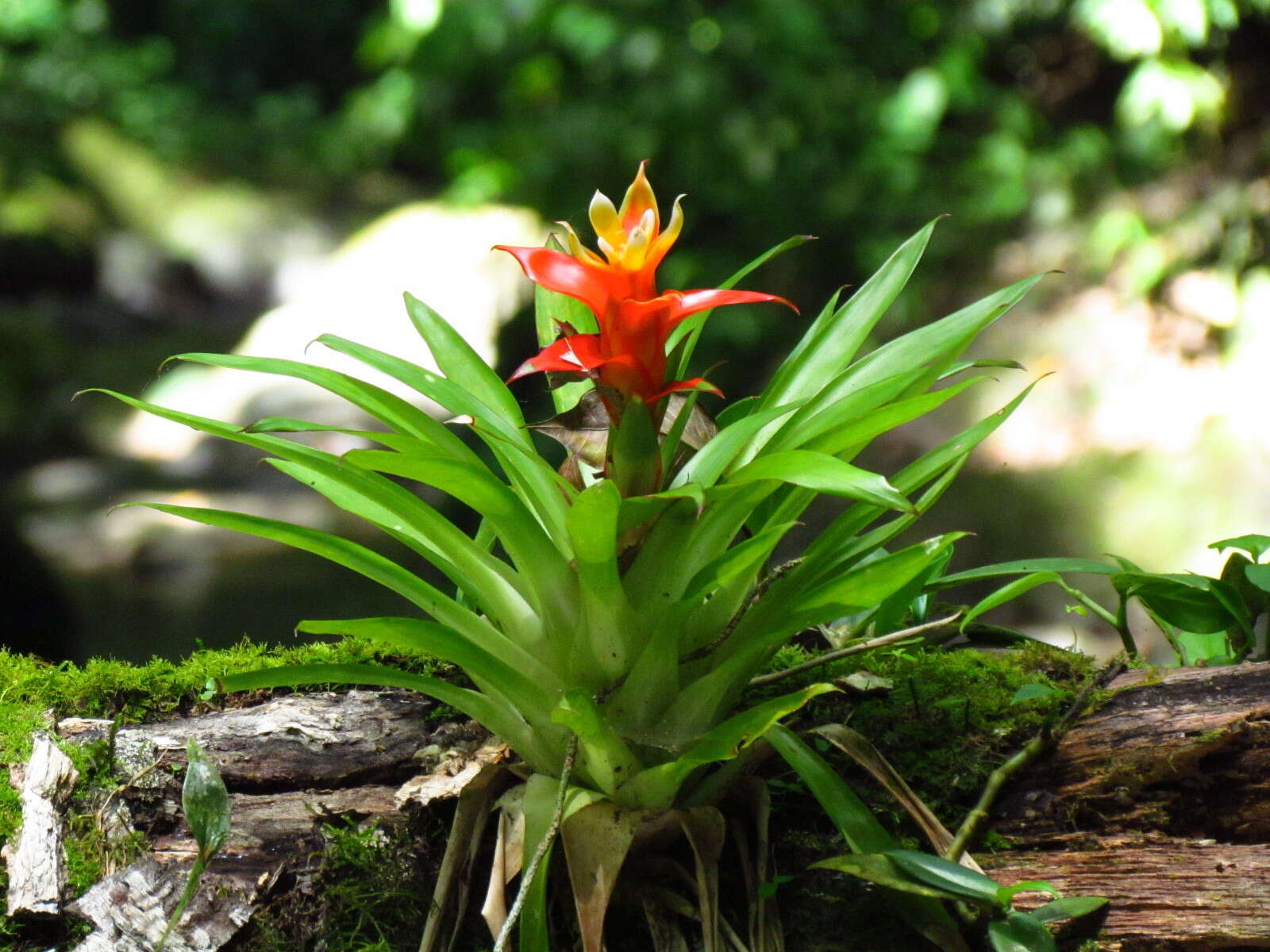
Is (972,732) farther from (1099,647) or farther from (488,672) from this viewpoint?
(1099,647)

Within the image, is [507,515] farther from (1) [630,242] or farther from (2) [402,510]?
(1) [630,242]

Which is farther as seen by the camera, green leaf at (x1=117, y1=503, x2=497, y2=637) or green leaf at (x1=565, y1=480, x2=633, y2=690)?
green leaf at (x1=117, y1=503, x2=497, y2=637)

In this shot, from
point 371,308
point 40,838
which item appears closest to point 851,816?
point 40,838

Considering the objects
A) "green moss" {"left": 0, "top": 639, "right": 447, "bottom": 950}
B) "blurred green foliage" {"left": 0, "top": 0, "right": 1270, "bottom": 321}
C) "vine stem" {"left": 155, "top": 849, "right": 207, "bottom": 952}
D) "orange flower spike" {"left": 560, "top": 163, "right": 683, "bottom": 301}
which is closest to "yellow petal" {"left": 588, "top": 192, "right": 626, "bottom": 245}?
"orange flower spike" {"left": 560, "top": 163, "right": 683, "bottom": 301}

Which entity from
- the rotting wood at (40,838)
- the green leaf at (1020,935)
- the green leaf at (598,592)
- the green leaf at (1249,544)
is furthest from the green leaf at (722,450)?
the rotting wood at (40,838)

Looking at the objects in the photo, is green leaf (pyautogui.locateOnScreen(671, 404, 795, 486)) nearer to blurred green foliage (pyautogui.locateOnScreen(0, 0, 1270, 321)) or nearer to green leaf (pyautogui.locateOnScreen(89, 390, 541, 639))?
green leaf (pyautogui.locateOnScreen(89, 390, 541, 639))
